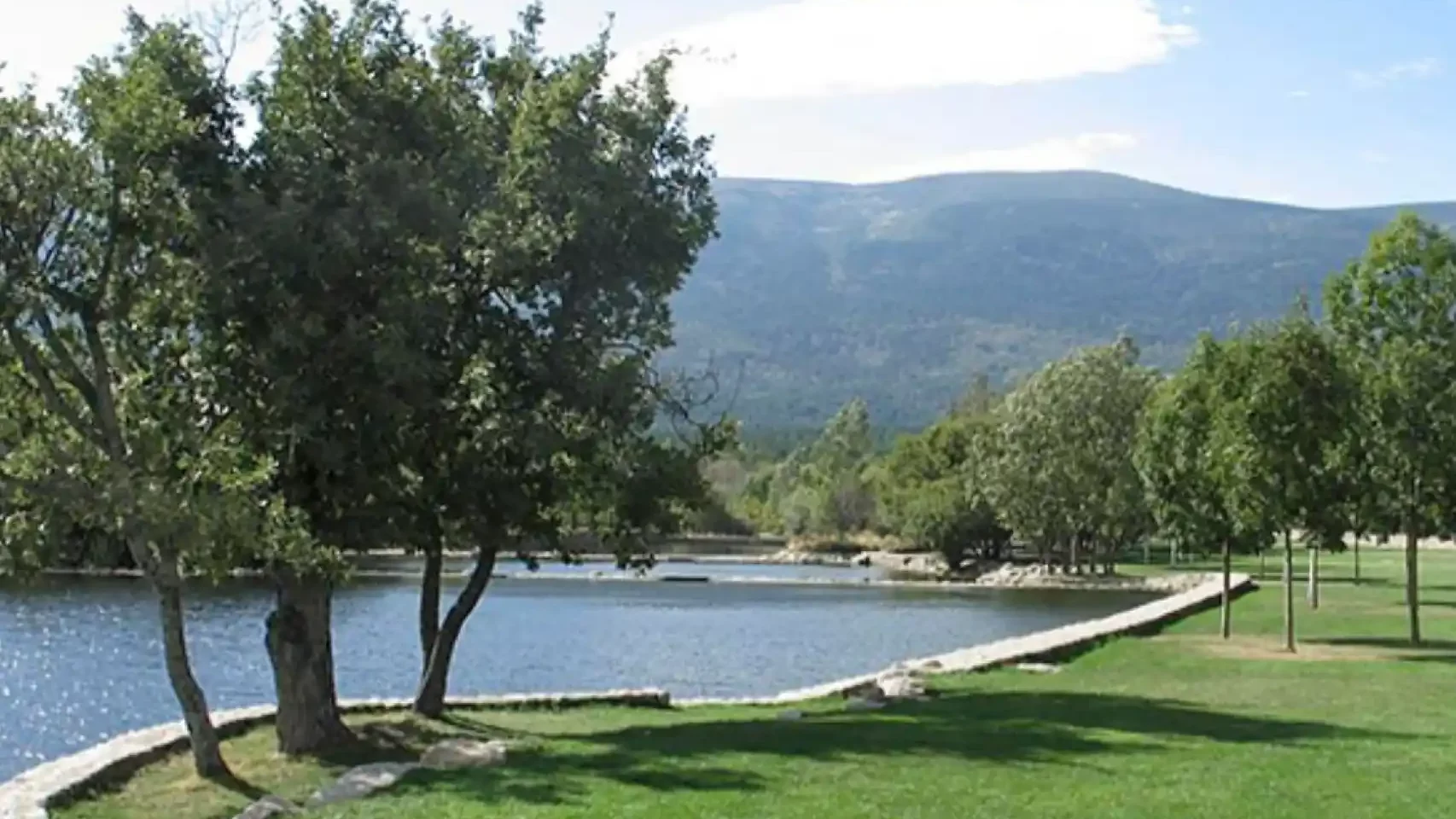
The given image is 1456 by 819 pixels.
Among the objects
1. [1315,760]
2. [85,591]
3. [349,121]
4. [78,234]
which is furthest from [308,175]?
[85,591]

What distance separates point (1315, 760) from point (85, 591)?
230 feet

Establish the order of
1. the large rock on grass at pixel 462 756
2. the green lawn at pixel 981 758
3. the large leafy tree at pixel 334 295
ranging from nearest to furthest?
the green lawn at pixel 981 758 < the large rock on grass at pixel 462 756 < the large leafy tree at pixel 334 295

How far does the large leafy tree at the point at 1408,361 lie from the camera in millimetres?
36594

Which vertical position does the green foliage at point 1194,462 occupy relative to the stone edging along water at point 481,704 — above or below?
above

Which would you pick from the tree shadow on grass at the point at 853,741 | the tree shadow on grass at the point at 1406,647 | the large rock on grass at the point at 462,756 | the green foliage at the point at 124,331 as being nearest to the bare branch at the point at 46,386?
the green foliage at the point at 124,331

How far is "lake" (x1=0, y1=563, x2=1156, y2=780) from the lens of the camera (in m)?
38.5

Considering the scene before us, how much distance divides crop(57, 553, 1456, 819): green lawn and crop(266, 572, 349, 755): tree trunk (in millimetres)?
551

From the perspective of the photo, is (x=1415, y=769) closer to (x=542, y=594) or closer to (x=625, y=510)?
(x=625, y=510)

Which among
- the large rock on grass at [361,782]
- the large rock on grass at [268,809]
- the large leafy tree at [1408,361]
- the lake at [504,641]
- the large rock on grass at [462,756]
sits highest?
the large leafy tree at [1408,361]

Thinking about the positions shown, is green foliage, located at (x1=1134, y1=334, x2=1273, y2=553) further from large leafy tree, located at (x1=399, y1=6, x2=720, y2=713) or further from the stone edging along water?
large leafy tree, located at (x1=399, y1=6, x2=720, y2=713)

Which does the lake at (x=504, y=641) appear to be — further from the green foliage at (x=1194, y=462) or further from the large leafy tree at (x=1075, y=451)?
the green foliage at (x=1194, y=462)

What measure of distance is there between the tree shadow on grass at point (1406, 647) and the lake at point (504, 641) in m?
12.5

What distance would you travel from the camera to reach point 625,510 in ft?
87.2

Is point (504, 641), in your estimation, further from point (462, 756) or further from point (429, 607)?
point (462, 756)
